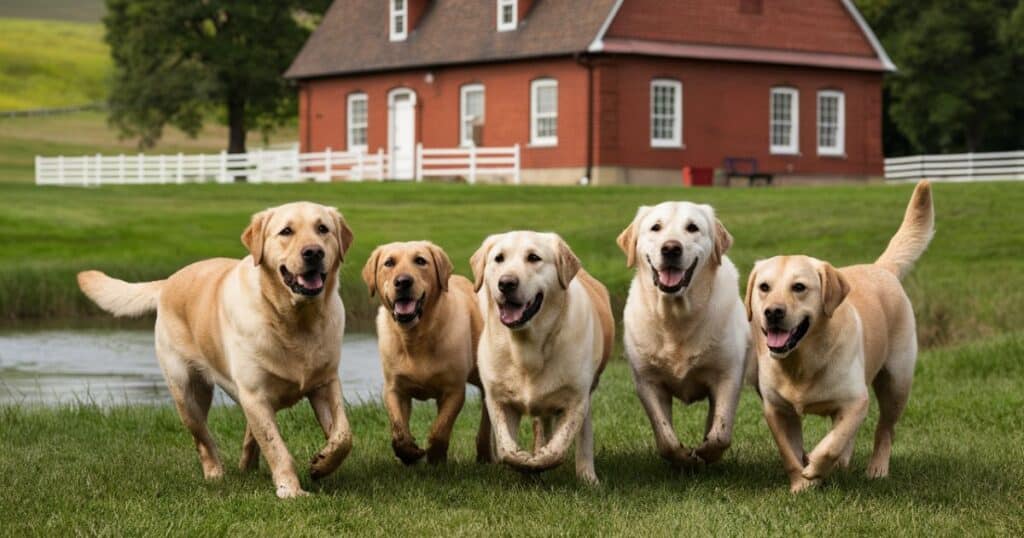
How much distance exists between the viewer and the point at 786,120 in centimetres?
4247

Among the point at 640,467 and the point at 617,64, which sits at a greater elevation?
the point at 617,64

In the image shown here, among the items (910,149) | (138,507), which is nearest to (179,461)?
(138,507)

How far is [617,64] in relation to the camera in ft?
129

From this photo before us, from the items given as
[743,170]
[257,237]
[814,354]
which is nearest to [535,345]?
[814,354]

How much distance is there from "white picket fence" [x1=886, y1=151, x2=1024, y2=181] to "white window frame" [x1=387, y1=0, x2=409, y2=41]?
555 inches

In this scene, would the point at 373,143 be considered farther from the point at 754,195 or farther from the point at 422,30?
the point at 754,195

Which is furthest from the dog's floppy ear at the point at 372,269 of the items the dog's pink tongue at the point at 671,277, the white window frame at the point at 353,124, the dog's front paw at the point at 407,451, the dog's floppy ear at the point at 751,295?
the white window frame at the point at 353,124

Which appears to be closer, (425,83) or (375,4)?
(425,83)

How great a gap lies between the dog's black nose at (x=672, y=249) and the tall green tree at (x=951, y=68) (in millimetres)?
46149

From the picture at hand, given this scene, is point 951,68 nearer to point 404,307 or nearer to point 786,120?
point 786,120

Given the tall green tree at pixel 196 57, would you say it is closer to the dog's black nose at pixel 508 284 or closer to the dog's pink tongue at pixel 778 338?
the dog's black nose at pixel 508 284

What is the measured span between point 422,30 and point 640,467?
3540cm

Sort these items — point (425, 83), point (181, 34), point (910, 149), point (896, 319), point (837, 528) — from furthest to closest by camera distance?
point (910, 149)
point (181, 34)
point (425, 83)
point (896, 319)
point (837, 528)

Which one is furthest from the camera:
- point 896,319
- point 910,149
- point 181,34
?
point 910,149
